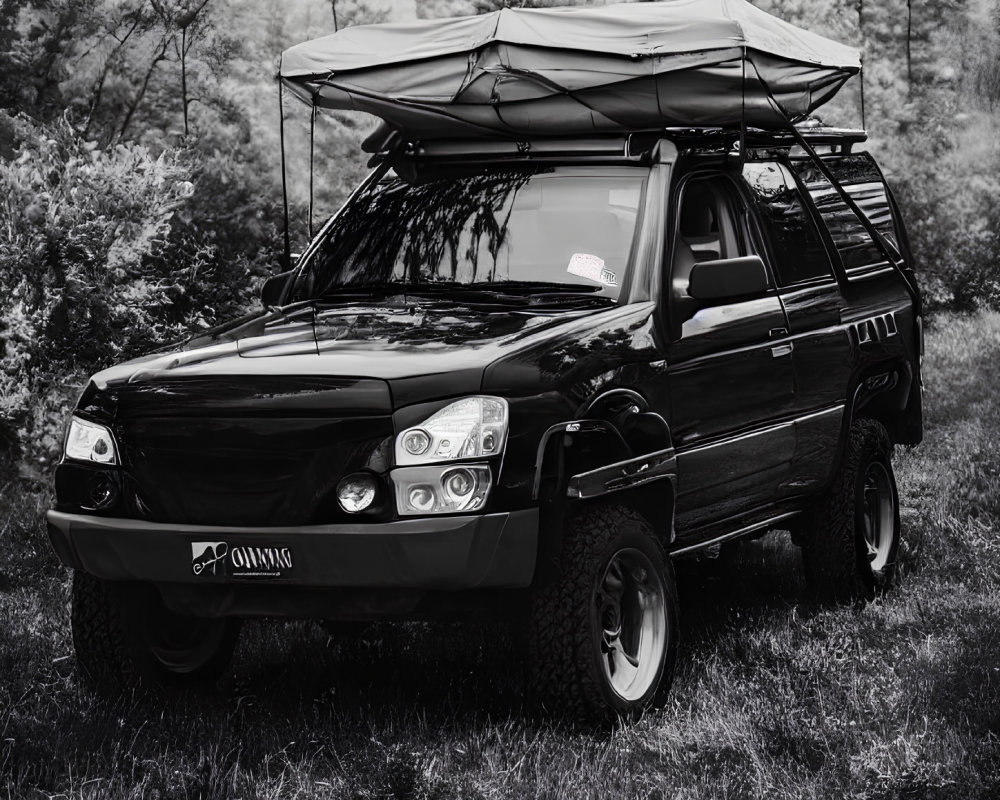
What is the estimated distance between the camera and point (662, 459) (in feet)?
19.0

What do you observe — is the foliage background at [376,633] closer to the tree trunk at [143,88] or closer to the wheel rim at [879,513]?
the tree trunk at [143,88]

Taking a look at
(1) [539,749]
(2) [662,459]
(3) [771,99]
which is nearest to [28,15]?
(3) [771,99]

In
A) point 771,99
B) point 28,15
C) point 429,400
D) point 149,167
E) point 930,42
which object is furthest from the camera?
point 930,42

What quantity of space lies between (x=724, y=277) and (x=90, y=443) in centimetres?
225

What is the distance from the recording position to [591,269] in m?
6.02

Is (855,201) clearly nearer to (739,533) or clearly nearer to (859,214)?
(859,214)

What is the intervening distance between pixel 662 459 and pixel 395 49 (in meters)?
2.17

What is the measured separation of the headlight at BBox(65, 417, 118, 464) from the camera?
5371 mm

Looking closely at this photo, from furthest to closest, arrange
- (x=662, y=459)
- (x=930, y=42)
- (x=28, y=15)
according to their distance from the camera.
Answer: (x=930, y=42) < (x=28, y=15) < (x=662, y=459)

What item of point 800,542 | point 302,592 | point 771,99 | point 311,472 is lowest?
point 800,542

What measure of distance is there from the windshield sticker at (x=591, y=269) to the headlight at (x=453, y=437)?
116 cm

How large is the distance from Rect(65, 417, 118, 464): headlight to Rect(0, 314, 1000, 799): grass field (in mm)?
823

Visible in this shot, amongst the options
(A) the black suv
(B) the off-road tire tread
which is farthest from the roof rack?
(B) the off-road tire tread

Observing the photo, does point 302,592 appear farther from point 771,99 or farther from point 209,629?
point 771,99
